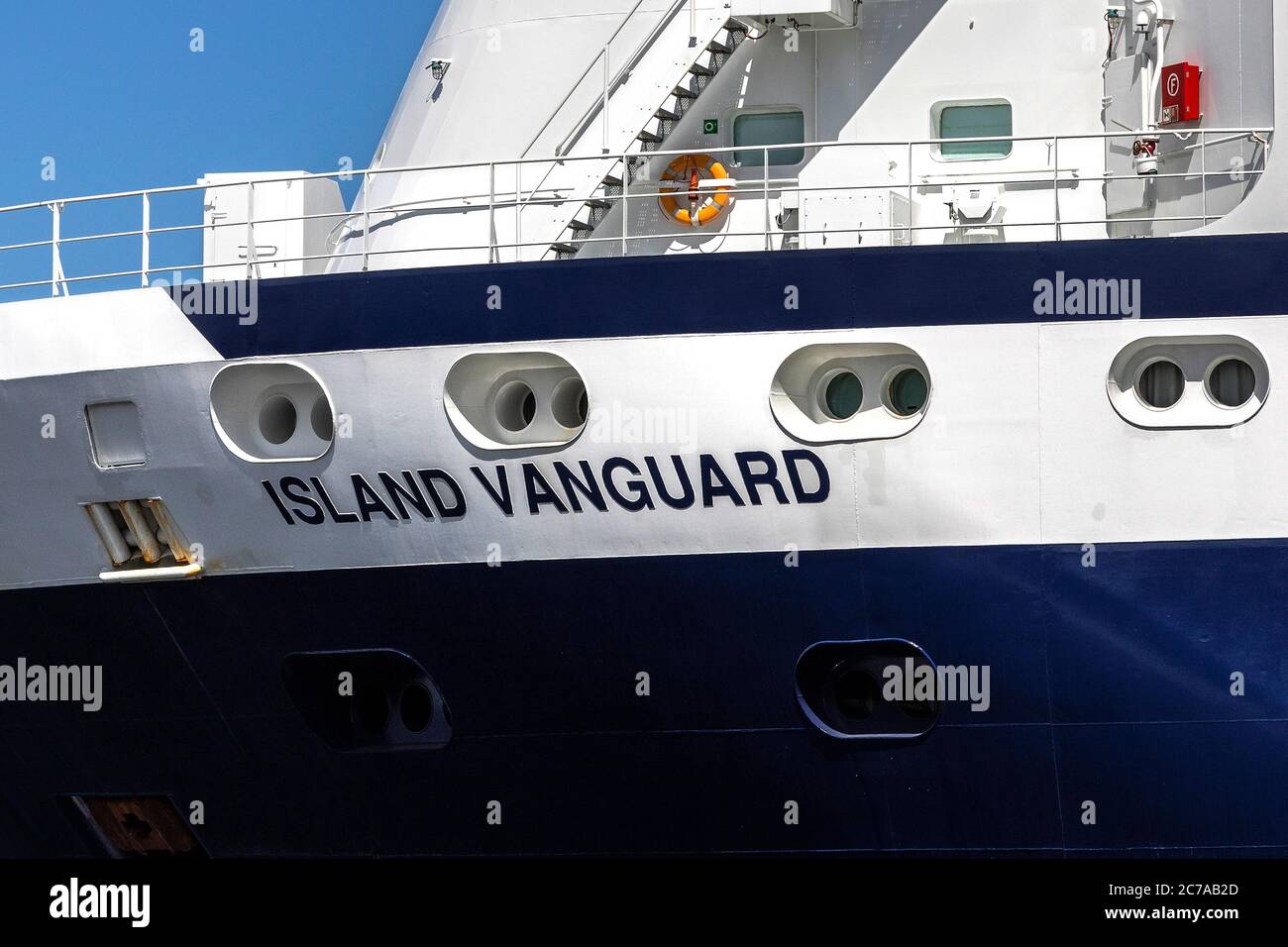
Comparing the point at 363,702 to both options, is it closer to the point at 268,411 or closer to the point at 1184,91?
the point at 268,411

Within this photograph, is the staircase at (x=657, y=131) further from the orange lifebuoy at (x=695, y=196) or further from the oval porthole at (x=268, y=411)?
the oval porthole at (x=268, y=411)

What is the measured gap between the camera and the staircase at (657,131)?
14.6 m

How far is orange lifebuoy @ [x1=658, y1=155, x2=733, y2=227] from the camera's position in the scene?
14836 millimetres

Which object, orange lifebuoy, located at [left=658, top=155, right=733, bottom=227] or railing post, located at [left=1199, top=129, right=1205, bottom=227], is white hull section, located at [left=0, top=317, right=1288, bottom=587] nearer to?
railing post, located at [left=1199, top=129, right=1205, bottom=227]

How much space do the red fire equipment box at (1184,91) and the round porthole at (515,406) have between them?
516cm

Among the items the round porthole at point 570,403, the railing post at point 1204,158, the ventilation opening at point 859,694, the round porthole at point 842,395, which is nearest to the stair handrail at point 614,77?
the round porthole at point 570,403

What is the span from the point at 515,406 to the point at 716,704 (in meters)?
2.62

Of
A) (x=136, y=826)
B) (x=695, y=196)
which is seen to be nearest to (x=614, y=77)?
(x=695, y=196)

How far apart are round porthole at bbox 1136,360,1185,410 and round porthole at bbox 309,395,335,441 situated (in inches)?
229

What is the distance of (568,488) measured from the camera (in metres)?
13.0

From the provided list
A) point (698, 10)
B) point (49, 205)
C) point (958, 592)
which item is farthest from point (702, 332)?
point (49, 205)

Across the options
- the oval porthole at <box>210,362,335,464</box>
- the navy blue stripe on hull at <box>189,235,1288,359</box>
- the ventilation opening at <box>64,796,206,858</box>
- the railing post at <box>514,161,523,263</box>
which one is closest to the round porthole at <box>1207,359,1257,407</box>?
the navy blue stripe on hull at <box>189,235,1288,359</box>

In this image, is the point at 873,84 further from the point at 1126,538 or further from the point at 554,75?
the point at 1126,538
